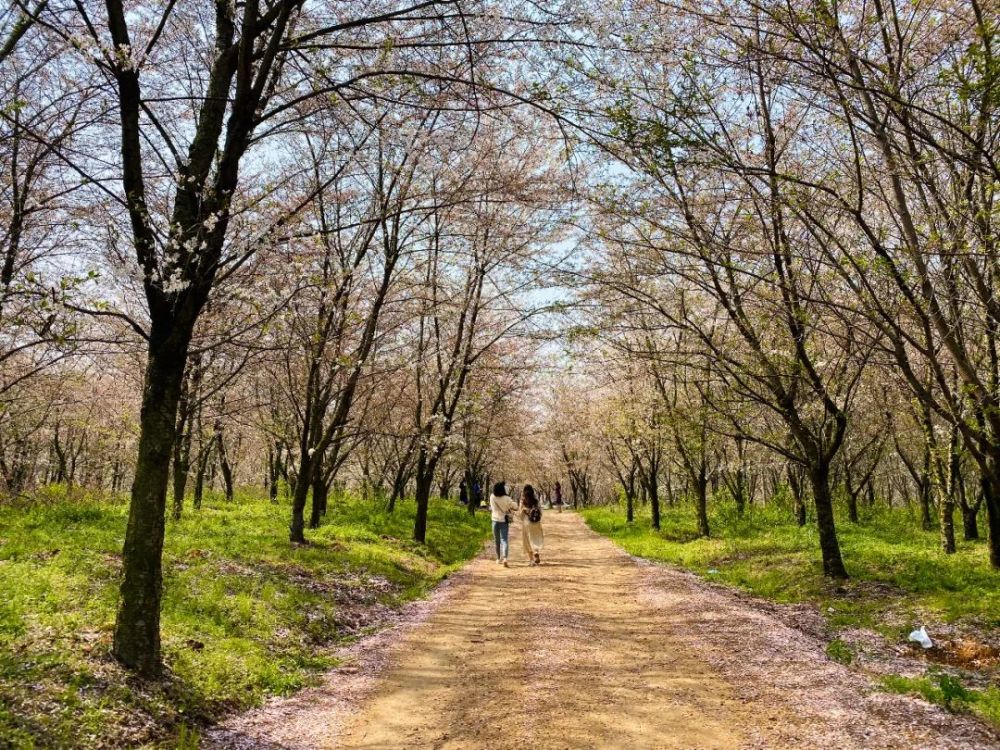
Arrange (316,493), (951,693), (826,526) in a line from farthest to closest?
(316,493) < (826,526) < (951,693)

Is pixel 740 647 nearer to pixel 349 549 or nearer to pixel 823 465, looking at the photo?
pixel 823 465

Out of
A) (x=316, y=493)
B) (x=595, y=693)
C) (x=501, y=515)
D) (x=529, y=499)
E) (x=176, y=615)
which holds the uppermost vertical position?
(x=316, y=493)

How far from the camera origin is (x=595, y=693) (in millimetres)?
6133

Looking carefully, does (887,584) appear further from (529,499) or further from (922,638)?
(529,499)

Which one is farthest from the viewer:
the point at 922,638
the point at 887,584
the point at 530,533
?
the point at 530,533

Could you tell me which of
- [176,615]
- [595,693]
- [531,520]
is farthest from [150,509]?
[531,520]

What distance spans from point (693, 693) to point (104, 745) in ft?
16.7

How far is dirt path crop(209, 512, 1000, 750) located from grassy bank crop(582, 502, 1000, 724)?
849 mm

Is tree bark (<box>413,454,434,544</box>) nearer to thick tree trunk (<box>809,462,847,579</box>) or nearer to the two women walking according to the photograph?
the two women walking

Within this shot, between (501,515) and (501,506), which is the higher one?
(501,506)

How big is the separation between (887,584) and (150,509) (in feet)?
40.2

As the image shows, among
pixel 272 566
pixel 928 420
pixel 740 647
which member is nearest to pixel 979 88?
pixel 740 647

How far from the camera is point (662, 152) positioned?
7.45 metres

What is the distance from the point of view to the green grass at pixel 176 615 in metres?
5.04
